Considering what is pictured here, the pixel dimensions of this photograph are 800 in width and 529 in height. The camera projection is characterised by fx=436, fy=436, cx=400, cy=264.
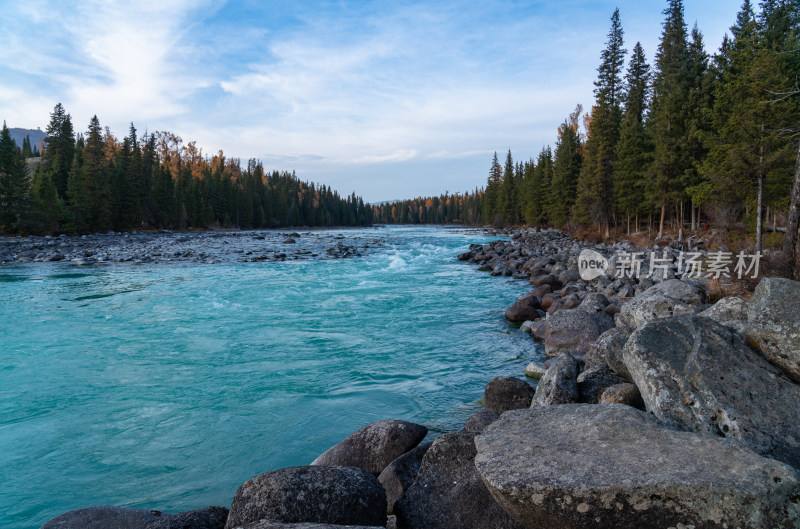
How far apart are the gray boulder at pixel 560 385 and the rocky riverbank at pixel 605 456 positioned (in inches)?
0.8

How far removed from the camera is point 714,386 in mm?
3592

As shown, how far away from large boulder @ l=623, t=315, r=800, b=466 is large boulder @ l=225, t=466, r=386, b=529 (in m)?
2.43

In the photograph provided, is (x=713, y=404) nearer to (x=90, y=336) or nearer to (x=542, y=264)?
(x=90, y=336)

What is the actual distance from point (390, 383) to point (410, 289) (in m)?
9.14

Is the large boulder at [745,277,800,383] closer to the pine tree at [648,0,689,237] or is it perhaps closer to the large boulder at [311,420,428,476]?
the large boulder at [311,420,428,476]

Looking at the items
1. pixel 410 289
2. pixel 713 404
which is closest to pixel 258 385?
pixel 713 404

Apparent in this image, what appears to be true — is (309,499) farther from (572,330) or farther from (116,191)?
(116,191)

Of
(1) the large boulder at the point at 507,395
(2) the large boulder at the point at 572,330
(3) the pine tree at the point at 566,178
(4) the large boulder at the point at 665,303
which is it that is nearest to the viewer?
(1) the large boulder at the point at 507,395

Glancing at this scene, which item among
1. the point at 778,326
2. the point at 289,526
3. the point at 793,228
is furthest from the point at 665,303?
the point at 289,526

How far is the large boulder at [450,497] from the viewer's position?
2.98 metres

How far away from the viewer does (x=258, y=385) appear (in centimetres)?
692

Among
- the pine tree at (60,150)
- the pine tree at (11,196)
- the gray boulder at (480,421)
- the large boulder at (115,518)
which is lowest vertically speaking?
the large boulder at (115,518)

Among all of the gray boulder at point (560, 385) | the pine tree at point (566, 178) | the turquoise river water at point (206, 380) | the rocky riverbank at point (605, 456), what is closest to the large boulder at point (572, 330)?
the turquoise river water at point (206, 380)

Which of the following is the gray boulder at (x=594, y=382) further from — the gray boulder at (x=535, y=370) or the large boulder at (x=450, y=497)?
the large boulder at (x=450, y=497)
